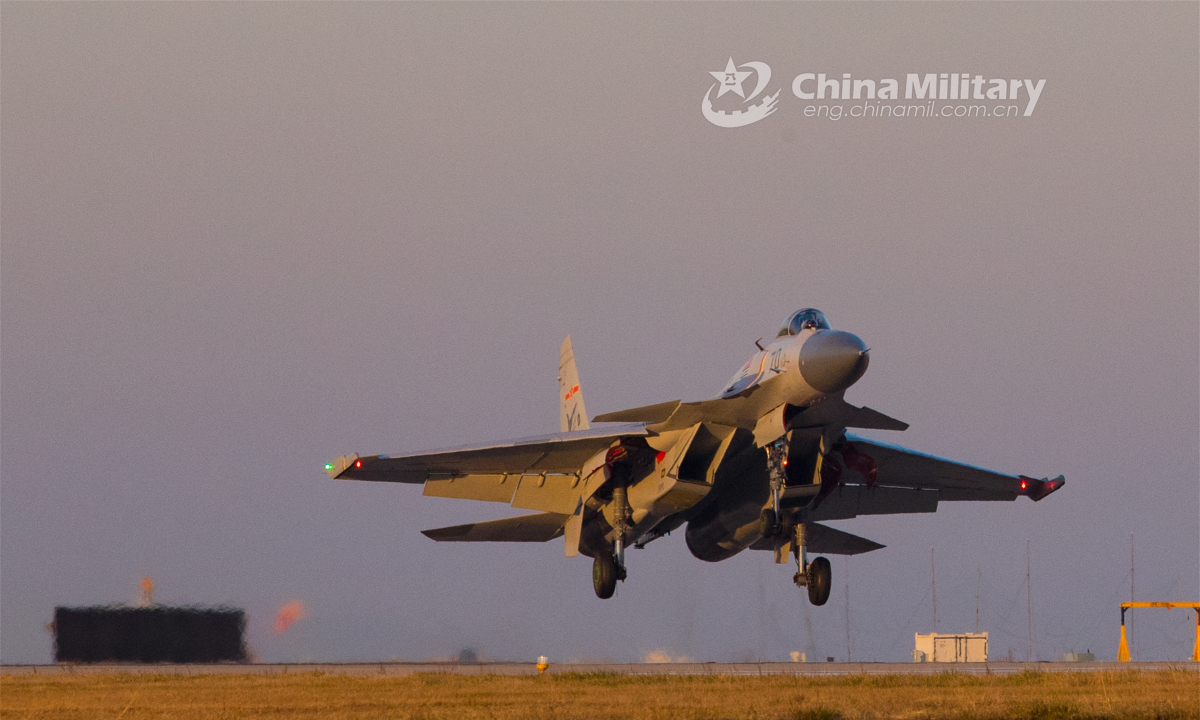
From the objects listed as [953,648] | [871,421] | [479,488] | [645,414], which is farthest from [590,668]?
[953,648]

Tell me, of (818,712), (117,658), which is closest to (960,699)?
(818,712)

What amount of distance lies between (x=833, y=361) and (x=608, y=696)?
6.97 meters

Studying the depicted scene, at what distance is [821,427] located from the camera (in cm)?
2452

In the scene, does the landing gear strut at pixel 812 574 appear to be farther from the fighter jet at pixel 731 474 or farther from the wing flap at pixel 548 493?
the wing flap at pixel 548 493

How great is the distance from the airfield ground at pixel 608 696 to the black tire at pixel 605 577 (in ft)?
6.67

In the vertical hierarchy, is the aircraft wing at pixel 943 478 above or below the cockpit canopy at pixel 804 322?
below

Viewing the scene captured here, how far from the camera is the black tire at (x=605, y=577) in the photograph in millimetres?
27328

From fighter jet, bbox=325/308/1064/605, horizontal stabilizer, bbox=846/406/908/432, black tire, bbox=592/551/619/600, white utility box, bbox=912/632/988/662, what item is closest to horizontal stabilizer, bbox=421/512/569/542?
fighter jet, bbox=325/308/1064/605

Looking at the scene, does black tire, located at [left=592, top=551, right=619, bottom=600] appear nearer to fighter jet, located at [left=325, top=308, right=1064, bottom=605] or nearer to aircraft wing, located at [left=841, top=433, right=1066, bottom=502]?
fighter jet, located at [left=325, top=308, right=1064, bottom=605]

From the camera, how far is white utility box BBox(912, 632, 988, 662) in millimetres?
44312

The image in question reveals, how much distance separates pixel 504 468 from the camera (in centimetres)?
2919

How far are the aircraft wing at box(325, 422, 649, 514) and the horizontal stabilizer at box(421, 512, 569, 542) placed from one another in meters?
0.55

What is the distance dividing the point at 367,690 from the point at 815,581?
9.42 meters

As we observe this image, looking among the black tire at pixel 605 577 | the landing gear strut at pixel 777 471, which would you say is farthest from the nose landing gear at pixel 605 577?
the landing gear strut at pixel 777 471
